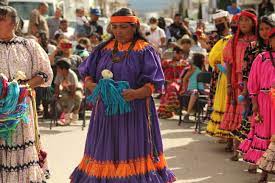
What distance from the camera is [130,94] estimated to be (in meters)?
5.22

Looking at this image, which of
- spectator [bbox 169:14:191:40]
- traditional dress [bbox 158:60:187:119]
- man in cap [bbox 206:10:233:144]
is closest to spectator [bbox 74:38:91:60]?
traditional dress [bbox 158:60:187:119]

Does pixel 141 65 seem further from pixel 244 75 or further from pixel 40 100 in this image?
pixel 40 100

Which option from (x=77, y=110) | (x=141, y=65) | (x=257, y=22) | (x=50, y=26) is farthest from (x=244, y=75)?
(x=50, y=26)

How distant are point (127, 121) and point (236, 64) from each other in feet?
8.63

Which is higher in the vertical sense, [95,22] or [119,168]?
[95,22]

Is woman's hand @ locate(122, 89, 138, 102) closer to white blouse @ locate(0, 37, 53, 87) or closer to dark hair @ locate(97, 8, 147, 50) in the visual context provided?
dark hair @ locate(97, 8, 147, 50)

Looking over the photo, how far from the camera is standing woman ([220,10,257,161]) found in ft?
23.9

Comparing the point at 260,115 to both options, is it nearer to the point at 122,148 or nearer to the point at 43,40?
the point at 122,148

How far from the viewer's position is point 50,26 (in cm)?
1540

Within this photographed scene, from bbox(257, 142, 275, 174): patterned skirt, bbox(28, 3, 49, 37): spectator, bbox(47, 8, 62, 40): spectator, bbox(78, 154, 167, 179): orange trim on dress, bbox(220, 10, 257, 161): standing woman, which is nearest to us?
bbox(78, 154, 167, 179): orange trim on dress

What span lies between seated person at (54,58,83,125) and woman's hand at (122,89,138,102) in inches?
219

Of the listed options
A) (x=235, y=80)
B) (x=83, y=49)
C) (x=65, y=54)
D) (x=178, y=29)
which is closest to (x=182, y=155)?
(x=235, y=80)

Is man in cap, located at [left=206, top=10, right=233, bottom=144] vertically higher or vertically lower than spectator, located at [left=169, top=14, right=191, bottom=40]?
lower

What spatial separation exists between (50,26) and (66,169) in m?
8.74
